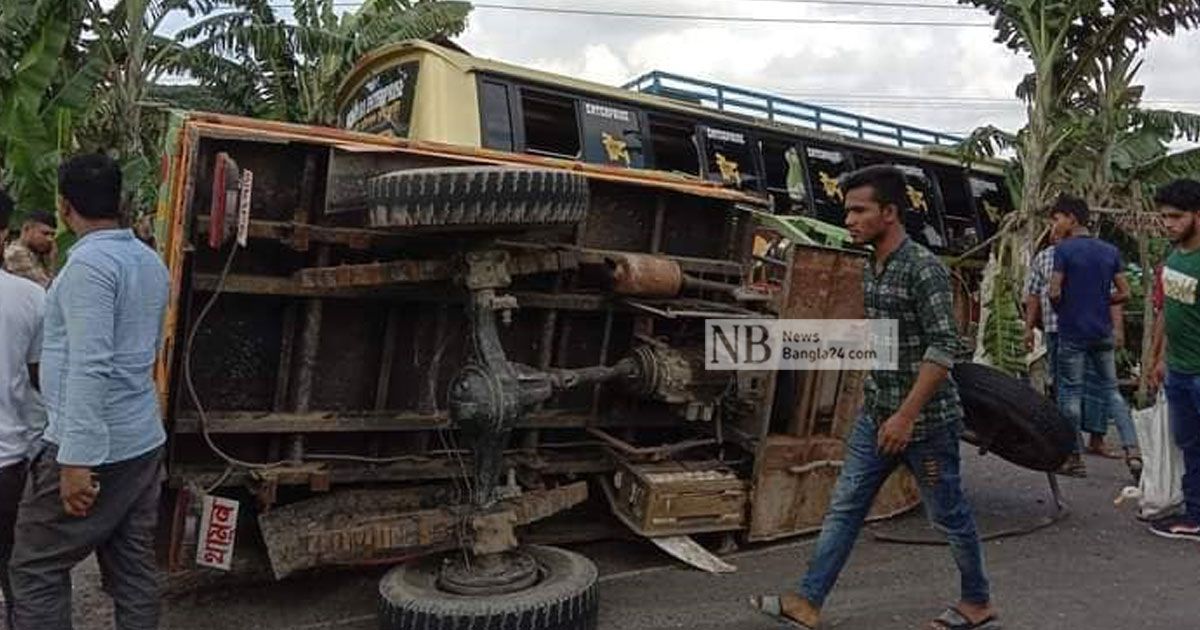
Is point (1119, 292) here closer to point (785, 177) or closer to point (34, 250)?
point (785, 177)

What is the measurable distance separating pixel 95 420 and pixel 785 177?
7.00 meters

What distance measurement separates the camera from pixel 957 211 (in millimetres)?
10523

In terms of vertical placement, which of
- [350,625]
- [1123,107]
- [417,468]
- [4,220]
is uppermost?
[1123,107]

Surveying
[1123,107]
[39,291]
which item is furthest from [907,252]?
[1123,107]

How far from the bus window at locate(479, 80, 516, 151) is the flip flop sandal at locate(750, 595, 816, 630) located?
141 inches

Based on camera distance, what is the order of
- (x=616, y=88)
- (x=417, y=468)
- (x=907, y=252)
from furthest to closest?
1. (x=616, y=88)
2. (x=417, y=468)
3. (x=907, y=252)

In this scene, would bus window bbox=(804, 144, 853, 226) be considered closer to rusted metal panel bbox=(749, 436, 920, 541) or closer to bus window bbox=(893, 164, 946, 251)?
bus window bbox=(893, 164, 946, 251)

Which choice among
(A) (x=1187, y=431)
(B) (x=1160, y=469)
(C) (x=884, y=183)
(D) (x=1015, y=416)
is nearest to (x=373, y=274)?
(C) (x=884, y=183)

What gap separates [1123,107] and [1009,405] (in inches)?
266

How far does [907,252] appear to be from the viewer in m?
3.52

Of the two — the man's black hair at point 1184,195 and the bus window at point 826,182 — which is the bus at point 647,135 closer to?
the bus window at point 826,182

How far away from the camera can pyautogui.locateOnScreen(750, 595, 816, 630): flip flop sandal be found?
3721mm

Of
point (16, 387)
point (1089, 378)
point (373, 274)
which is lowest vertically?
point (16, 387)

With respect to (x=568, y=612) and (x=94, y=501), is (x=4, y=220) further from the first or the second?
(x=568, y=612)
